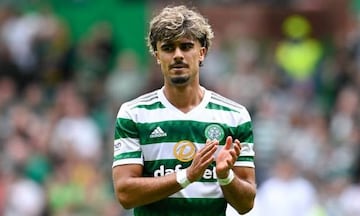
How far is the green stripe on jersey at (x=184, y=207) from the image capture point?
9.00 metres

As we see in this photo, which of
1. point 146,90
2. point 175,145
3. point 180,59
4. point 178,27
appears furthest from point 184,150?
point 146,90

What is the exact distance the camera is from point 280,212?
1606 cm

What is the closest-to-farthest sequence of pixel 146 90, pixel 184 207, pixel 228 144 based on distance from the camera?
pixel 228 144 → pixel 184 207 → pixel 146 90

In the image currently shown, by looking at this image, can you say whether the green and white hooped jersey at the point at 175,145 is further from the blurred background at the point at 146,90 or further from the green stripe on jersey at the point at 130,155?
the blurred background at the point at 146,90

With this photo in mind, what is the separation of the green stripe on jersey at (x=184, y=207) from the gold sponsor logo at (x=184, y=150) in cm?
26

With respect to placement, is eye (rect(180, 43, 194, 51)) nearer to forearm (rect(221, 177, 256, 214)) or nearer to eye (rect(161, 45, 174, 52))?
eye (rect(161, 45, 174, 52))

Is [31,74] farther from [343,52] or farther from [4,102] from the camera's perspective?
[343,52]

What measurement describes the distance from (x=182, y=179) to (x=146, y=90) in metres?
11.2

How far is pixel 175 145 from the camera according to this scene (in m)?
9.00

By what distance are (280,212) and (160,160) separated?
23.6 feet

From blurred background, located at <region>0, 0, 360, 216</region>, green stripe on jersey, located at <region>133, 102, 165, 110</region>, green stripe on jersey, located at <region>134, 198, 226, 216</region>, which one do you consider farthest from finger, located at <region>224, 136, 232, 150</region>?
blurred background, located at <region>0, 0, 360, 216</region>

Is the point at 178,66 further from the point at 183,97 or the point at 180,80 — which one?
the point at 183,97

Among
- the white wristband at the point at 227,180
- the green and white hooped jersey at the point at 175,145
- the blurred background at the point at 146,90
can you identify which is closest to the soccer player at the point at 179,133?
the green and white hooped jersey at the point at 175,145

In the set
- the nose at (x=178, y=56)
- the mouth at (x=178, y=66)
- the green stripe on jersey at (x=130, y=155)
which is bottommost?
the green stripe on jersey at (x=130, y=155)
